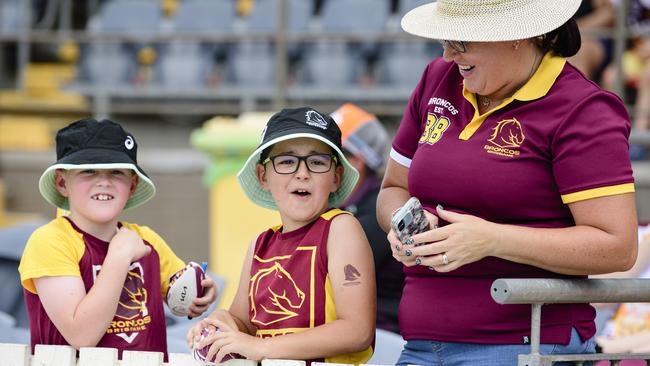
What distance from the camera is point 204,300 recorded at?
10.1 ft

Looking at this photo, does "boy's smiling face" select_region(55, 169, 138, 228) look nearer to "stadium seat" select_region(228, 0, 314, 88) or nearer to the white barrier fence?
the white barrier fence

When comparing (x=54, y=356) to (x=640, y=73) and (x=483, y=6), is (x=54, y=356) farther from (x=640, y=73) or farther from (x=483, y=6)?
(x=640, y=73)

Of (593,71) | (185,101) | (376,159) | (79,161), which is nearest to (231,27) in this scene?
(185,101)

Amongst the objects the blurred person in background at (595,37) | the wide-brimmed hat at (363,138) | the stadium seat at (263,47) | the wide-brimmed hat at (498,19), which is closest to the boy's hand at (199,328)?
the wide-brimmed hat at (498,19)

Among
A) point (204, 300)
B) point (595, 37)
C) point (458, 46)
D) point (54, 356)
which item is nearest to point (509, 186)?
point (458, 46)

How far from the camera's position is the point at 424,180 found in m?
2.59

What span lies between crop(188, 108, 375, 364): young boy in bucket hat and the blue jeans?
151mm

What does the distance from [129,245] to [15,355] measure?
0.44 m

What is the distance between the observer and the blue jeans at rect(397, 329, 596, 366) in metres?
2.46

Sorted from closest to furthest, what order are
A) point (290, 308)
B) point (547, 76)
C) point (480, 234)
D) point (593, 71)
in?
point (480, 234) → point (547, 76) → point (290, 308) → point (593, 71)

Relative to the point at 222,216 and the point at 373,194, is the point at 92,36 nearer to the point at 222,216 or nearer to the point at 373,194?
the point at 222,216

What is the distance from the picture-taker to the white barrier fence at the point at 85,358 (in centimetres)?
257

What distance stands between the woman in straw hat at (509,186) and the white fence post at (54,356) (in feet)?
2.62

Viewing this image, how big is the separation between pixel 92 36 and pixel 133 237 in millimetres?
5976
